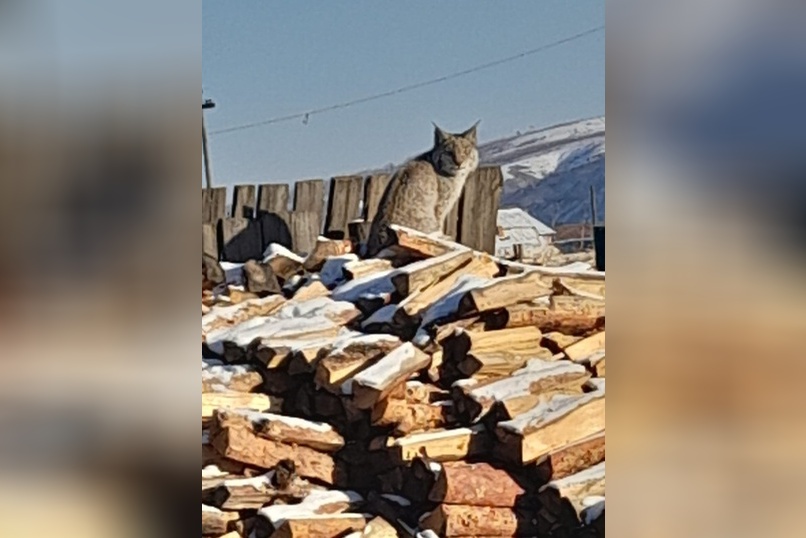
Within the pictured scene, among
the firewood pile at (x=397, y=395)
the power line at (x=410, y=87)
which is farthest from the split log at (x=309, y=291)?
the power line at (x=410, y=87)

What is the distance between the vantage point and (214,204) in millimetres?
2709

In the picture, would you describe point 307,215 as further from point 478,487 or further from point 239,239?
point 478,487

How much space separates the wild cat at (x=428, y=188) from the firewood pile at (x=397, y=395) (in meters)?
0.05

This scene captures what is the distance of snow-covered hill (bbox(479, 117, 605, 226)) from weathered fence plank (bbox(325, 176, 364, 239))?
37 cm

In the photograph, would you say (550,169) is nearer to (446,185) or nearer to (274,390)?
(446,185)

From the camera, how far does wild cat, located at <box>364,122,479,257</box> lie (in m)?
2.65

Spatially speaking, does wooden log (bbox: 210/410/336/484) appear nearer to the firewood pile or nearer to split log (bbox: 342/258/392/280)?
the firewood pile

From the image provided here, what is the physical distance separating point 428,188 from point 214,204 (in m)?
0.61

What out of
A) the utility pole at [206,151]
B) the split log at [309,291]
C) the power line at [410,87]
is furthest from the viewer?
the split log at [309,291]

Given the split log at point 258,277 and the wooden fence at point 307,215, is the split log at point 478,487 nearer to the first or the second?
the wooden fence at point 307,215

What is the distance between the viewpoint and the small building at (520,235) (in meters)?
2.64

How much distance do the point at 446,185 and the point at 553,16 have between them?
54 centimetres

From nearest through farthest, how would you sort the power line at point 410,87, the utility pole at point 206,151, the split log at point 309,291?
the power line at point 410,87 → the utility pole at point 206,151 → the split log at point 309,291
